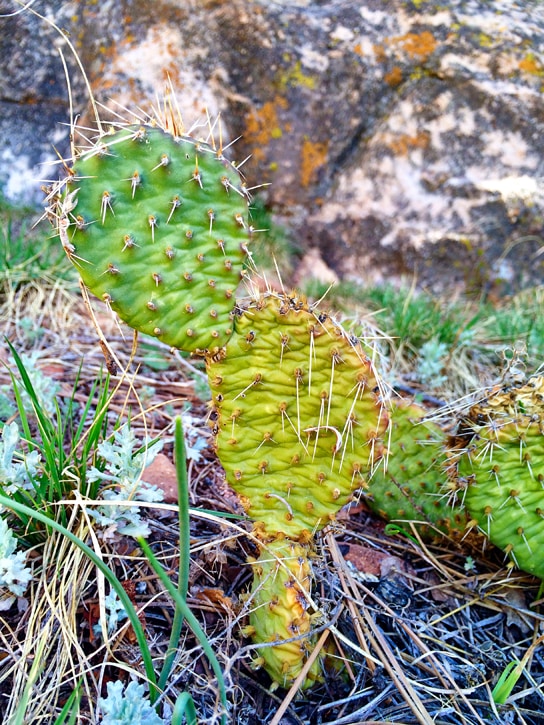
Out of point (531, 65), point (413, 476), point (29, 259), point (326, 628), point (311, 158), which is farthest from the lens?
point (311, 158)

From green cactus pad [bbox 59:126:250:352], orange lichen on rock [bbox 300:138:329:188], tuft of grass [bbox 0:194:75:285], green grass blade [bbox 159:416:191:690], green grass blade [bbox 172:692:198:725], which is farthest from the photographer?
orange lichen on rock [bbox 300:138:329:188]

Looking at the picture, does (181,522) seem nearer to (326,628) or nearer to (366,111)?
(326,628)

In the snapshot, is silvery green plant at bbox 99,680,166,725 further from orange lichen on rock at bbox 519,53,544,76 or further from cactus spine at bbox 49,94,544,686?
orange lichen on rock at bbox 519,53,544,76

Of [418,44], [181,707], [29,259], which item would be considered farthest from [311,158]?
[181,707]

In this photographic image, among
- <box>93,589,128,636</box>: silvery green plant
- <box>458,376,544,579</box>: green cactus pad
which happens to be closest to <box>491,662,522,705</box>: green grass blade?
<box>458,376,544,579</box>: green cactus pad

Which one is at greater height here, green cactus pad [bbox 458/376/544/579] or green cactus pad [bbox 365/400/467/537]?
green cactus pad [bbox 458/376/544/579]

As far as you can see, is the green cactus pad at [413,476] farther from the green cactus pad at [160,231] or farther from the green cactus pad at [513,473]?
the green cactus pad at [160,231]

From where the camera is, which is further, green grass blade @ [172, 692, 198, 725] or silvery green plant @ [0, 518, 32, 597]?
silvery green plant @ [0, 518, 32, 597]
